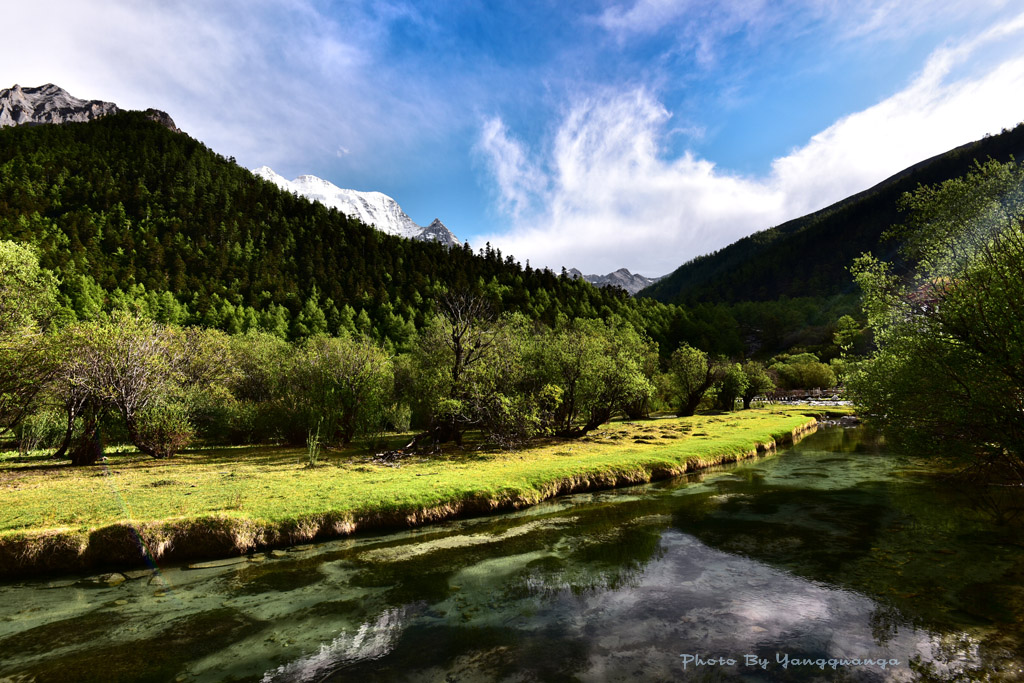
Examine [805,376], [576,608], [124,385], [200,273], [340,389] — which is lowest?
[576,608]

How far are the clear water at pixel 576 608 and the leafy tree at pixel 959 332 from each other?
4589mm

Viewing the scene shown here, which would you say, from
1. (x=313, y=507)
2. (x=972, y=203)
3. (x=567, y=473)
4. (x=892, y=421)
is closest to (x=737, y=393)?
(x=972, y=203)

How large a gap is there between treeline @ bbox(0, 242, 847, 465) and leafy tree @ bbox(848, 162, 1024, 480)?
24.5 meters

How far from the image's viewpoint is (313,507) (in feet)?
71.2

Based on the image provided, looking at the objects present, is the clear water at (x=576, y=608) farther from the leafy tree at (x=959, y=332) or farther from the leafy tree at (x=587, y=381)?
the leafy tree at (x=587, y=381)

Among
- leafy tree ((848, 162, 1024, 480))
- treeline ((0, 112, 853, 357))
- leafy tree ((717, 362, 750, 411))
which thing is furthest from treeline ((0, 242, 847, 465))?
treeline ((0, 112, 853, 357))

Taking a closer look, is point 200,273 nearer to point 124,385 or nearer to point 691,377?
point 124,385

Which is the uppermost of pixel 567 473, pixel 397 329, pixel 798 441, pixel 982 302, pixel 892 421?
pixel 397 329

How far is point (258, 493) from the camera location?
23844mm

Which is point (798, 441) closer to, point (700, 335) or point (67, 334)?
point (67, 334)

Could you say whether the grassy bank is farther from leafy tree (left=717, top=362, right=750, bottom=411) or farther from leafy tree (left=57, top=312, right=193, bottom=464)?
leafy tree (left=717, top=362, right=750, bottom=411)

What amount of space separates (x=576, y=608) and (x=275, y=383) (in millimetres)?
49919

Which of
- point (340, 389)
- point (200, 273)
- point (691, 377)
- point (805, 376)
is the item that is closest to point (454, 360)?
point (340, 389)

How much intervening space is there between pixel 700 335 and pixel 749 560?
198951 mm
